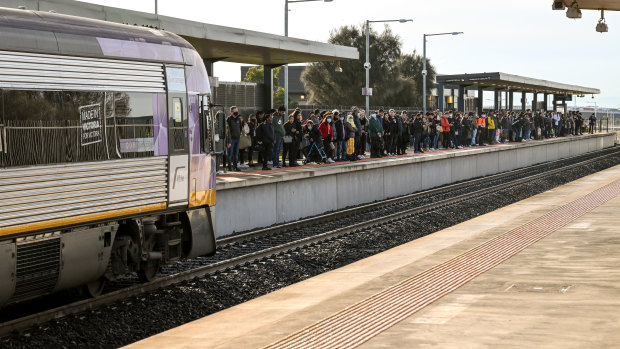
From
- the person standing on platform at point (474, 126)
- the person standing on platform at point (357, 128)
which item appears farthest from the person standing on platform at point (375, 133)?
the person standing on platform at point (474, 126)

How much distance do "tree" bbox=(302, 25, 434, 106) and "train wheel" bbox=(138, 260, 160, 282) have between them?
237 feet

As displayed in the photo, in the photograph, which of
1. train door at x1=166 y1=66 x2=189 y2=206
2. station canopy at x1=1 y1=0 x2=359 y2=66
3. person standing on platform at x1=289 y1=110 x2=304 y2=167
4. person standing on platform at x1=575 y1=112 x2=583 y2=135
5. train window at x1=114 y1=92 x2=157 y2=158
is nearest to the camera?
train window at x1=114 y1=92 x2=157 y2=158

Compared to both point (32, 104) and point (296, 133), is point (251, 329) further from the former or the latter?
point (296, 133)

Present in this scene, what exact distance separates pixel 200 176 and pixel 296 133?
12.9 meters

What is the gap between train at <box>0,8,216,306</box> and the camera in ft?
31.1

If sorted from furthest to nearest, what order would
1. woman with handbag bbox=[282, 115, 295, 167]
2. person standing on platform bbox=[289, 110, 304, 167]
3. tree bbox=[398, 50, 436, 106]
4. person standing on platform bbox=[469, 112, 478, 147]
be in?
tree bbox=[398, 50, 436, 106]
person standing on platform bbox=[469, 112, 478, 147]
person standing on platform bbox=[289, 110, 304, 167]
woman with handbag bbox=[282, 115, 295, 167]

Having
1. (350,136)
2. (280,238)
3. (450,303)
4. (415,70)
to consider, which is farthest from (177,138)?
(415,70)

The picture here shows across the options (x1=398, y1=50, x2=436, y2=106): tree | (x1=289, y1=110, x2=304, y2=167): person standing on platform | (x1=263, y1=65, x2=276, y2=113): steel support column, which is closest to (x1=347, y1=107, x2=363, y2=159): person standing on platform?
(x1=263, y1=65, x2=276, y2=113): steel support column

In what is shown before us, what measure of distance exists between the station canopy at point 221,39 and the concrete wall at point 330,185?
3259 mm

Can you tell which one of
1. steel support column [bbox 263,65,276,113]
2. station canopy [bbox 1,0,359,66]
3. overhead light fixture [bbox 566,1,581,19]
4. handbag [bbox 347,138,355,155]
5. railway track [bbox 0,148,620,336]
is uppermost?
overhead light fixture [bbox 566,1,581,19]

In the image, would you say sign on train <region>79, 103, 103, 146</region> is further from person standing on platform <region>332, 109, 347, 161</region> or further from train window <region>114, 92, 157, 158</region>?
person standing on platform <region>332, 109, 347, 161</region>

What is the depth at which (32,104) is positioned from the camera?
9711 millimetres

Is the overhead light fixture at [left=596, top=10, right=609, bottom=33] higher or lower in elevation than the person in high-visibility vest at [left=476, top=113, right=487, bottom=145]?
higher

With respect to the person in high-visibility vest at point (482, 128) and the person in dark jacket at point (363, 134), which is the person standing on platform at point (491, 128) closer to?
the person in high-visibility vest at point (482, 128)
